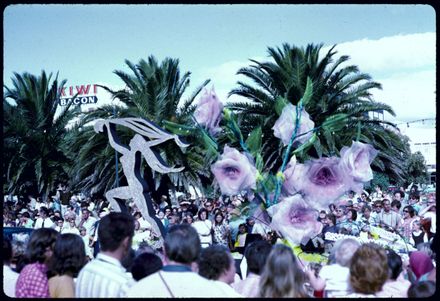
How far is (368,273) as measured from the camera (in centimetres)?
388

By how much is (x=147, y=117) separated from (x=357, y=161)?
39.7 ft

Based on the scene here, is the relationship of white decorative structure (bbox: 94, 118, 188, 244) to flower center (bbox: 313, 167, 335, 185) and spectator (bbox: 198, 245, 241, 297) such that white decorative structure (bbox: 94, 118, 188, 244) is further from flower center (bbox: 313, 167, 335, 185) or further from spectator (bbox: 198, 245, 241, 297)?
spectator (bbox: 198, 245, 241, 297)

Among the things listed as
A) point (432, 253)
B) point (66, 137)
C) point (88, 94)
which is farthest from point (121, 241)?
point (88, 94)

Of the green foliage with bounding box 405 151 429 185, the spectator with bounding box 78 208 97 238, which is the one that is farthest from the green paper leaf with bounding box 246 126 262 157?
the green foliage with bounding box 405 151 429 185

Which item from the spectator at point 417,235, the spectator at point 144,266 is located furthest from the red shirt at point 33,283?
the spectator at point 417,235

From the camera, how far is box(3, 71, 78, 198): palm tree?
2108cm

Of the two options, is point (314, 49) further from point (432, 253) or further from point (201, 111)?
point (432, 253)

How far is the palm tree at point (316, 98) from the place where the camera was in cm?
1856

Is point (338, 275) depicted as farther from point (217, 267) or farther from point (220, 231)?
point (220, 231)

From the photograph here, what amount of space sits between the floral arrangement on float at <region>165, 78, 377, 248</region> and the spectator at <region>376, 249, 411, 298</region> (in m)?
2.36

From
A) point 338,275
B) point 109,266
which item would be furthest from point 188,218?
point 109,266

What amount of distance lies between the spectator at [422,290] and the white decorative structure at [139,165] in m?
4.80

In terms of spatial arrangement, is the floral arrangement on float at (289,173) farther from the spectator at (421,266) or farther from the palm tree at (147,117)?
the palm tree at (147,117)

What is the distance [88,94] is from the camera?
7300 cm
